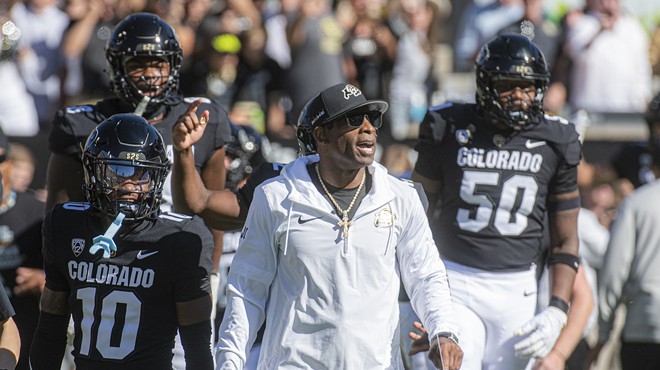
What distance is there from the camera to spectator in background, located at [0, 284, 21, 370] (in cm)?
433

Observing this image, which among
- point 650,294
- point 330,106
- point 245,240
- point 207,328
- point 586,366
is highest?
point 330,106

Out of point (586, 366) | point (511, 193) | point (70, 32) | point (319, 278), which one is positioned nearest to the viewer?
point (319, 278)

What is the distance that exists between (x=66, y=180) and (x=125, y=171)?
39.3 inches

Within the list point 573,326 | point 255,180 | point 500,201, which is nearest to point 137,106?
point 255,180

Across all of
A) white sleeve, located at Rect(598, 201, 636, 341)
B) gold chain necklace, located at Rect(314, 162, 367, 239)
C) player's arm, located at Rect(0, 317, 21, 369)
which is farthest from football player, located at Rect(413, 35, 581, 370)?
player's arm, located at Rect(0, 317, 21, 369)

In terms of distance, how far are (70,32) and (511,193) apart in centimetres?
596

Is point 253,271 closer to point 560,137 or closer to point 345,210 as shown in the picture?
point 345,210

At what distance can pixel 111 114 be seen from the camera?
5.83 m

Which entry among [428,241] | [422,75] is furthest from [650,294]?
[422,75]

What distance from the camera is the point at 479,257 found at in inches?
240

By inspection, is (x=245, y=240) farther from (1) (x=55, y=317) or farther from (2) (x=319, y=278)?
(1) (x=55, y=317)

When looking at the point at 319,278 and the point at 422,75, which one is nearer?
the point at 319,278

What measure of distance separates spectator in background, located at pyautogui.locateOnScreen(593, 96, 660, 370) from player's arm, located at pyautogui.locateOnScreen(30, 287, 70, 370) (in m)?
2.86

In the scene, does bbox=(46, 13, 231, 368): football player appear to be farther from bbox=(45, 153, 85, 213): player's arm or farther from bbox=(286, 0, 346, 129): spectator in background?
bbox=(286, 0, 346, 129): spectator in background
